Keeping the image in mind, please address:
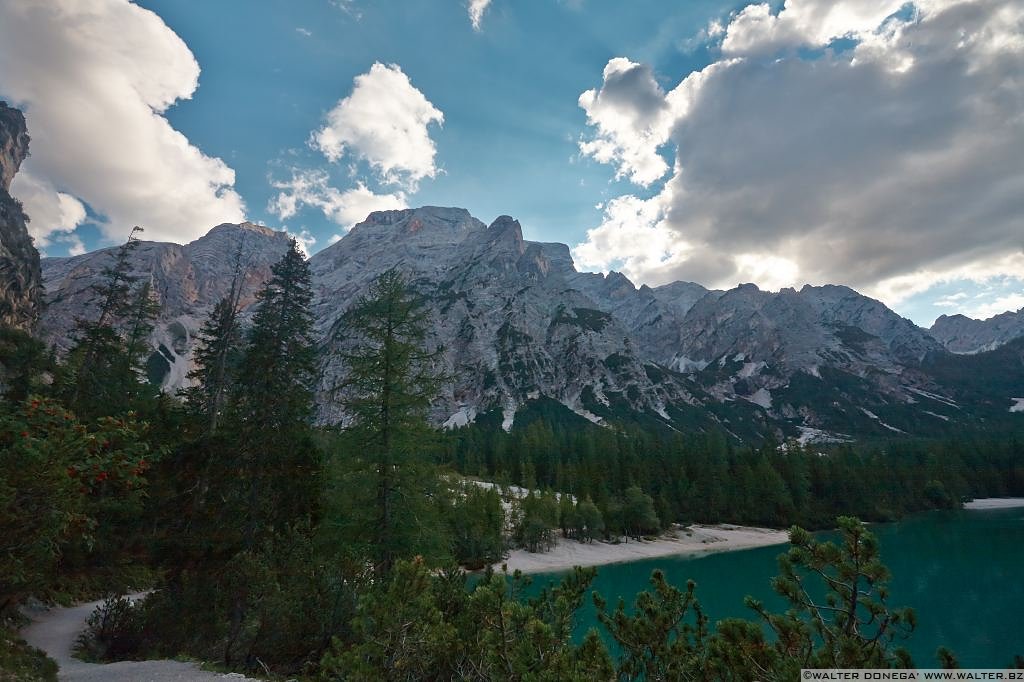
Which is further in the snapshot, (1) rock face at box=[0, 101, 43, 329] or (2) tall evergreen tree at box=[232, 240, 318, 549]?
(1) rock face at box=[0, 101, 43, 329]

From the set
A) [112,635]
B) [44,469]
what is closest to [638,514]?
[112,635]

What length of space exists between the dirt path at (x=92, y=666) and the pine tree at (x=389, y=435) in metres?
5.92

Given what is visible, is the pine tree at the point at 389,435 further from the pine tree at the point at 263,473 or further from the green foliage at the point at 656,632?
the green foliage at the point at 656,632

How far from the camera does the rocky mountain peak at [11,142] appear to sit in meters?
86.4

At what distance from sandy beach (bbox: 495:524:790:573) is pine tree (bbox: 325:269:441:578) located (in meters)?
37.7

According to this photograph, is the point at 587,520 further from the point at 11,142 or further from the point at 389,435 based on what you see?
the point at 11,142

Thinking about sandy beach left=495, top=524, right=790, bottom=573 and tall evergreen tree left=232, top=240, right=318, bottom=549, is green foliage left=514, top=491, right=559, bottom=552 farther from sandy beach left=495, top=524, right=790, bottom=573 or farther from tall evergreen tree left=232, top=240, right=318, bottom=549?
tall evergreen tree left=232, top=240, right=318, bottom=549

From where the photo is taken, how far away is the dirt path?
1068cm

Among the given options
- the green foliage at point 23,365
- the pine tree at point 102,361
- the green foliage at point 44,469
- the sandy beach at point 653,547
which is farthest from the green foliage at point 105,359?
the sandy beach at point 653,547

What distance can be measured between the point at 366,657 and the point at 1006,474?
17354 cm

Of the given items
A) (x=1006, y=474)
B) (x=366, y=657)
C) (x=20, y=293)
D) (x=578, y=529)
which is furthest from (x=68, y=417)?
(x=1006, y=474)

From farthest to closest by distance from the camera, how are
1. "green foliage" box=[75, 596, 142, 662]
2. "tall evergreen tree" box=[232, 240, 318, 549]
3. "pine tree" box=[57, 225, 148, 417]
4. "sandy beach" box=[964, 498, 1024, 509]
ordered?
"sandy beach" box=[964, 498, 1024, 509], "pine tree" box=[57, 225, 148, 417], "tall evergreen tree" box=[232, 240, 318, 549], "green foliage" box=[75, 596, 142, 662]

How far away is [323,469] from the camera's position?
22438mm

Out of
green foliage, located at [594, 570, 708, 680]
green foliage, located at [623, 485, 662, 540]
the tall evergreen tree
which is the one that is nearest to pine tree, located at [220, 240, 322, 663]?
the tall evergreen tree
